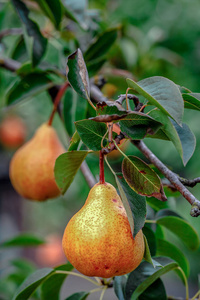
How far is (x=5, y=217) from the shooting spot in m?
2.54

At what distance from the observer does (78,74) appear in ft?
1.22

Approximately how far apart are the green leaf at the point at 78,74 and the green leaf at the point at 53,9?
0.30m

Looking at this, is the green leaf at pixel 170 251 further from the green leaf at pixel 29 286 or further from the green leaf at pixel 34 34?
the green leaf at pixel 34 34

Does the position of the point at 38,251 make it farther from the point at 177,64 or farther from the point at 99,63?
the point at 99,63

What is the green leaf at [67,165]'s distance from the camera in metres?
0.38

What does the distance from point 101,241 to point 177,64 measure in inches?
45.0

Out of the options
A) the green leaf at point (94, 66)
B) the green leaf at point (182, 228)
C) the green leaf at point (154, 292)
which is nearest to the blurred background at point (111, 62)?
the green leaf at point (94, 66)

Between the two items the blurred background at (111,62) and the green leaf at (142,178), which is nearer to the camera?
the green leaf at (142,178)

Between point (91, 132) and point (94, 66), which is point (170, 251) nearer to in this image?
point (91, 132)

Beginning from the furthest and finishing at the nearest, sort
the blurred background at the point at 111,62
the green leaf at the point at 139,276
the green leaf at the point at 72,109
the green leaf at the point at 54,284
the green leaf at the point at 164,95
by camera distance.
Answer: the blurred background at the point at 111,62, the green leaf at the point at 72,109, the green leaf at the point at 54,284, the green leaf at the point at 139,276, the green leaf at the point at 164,95

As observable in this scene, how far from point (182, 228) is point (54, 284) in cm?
21

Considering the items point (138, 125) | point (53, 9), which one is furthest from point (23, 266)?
point (138, 125)

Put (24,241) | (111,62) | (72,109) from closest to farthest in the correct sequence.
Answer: (72,109), (24,241), (111,62)

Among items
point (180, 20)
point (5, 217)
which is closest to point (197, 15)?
point (180, 20)
